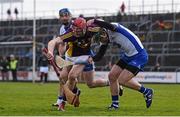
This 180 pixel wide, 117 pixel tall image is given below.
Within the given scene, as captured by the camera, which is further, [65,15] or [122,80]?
[65,15]

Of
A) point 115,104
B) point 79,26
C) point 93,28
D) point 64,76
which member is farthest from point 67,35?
point 115,104

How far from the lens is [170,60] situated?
46.8m

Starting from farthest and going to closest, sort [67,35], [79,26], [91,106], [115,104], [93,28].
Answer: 1. [91,106]
2. [115,104]
3. [67,35]
4. [93,28]
5. [79,26]

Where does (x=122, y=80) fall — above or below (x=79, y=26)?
below

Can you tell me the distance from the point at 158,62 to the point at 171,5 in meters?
7.72

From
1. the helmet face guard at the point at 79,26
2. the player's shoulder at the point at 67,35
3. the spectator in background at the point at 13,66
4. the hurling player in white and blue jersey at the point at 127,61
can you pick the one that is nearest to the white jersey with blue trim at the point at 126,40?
the hurling player in white and blue jersey at the point at 127,61

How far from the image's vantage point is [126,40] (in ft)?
44.2

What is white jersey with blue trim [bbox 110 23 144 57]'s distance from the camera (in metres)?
13.5

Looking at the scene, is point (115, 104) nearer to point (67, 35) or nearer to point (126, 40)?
point (126, 40)

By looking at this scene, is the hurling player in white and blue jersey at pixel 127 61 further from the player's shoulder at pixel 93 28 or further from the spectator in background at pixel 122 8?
the spectator in background at pixel 122 8

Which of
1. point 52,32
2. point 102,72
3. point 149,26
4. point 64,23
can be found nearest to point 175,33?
point 149,26

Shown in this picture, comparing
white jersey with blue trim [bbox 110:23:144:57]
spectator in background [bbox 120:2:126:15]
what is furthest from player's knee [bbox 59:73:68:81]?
spectator in background [bbox 120:2:126:15]

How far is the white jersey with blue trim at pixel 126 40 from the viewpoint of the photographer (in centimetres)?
1346

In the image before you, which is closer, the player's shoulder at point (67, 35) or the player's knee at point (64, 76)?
the player's shoulder at point (67, 35)
